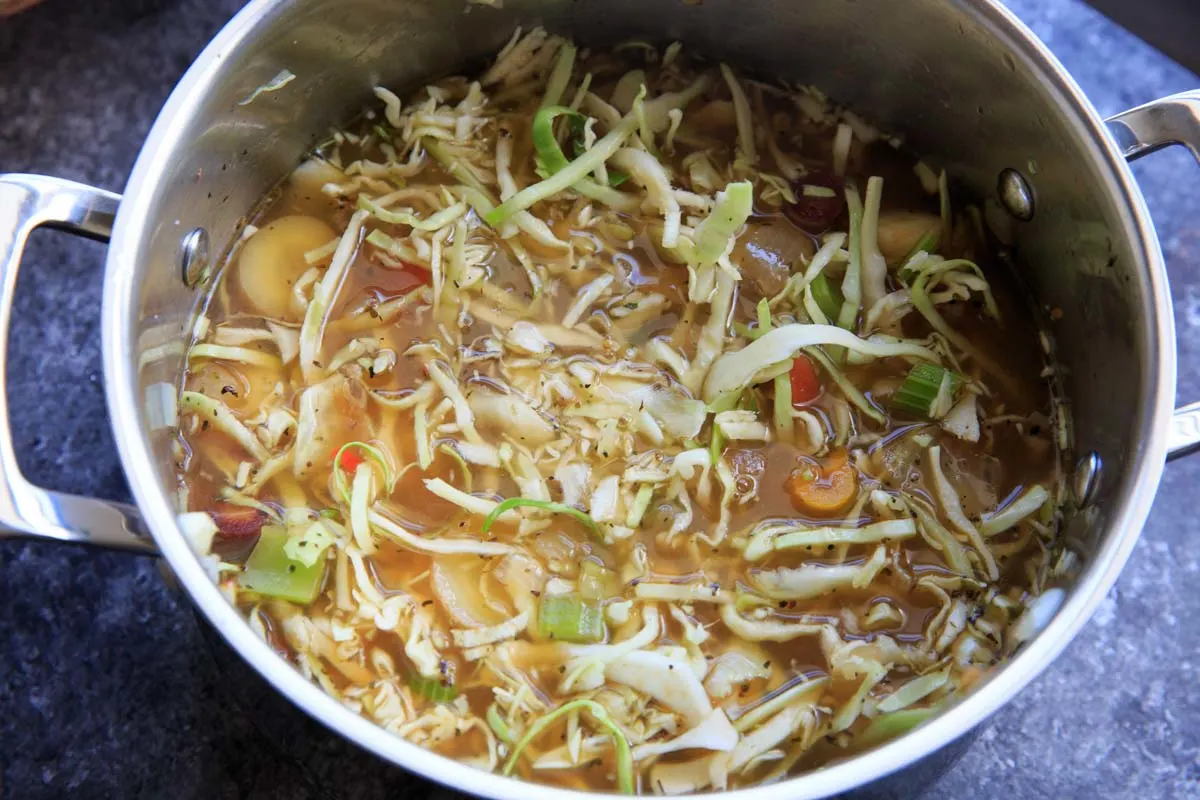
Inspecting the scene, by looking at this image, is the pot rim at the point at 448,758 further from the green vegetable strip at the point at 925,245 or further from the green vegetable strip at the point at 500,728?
the green vegetable strip at the point at 925,245

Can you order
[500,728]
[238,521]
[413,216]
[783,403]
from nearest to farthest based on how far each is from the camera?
1. [500,728]
2. [238,521]
3. [783,403]
4. [413,216]

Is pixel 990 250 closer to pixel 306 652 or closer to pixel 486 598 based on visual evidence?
pixel 486 598

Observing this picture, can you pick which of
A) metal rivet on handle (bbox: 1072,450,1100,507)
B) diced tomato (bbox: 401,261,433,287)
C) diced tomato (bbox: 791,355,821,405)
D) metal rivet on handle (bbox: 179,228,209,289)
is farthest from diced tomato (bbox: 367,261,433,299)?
metal rivet on handle (bbox: 1072,450,1100,507)

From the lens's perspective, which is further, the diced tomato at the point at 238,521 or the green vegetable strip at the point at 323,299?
the green vegetable strip at the point at 323,299

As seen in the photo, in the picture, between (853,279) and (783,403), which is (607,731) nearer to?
(783,403)

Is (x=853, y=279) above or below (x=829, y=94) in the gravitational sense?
below

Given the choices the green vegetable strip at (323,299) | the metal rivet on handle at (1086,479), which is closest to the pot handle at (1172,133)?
the metal rivet on handle at (1086,479)

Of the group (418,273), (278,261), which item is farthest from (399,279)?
(278,261)
